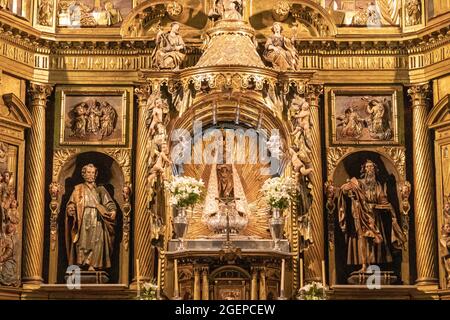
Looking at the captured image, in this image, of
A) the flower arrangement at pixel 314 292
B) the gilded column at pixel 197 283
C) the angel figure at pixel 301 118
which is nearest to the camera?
the flower arrangement at pixel 314 292

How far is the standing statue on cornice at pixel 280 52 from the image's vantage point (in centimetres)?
2062

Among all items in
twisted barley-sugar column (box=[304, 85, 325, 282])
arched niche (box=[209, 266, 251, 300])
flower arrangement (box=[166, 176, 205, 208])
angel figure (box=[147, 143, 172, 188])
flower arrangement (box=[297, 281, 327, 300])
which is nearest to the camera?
flower arrangement (box=[297, 281, 327, 300])

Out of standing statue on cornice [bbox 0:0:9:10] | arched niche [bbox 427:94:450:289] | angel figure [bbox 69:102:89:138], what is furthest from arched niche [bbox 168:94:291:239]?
standing statue on cornice [bbox 0:0:9:10]

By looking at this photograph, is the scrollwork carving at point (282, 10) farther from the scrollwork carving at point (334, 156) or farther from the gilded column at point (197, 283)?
the gilded column at point (197, 283)

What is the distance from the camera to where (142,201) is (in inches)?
805

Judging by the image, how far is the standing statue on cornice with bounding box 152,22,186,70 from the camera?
813 inches

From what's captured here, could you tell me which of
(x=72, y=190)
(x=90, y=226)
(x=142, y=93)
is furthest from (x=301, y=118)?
(x=72, y=190)

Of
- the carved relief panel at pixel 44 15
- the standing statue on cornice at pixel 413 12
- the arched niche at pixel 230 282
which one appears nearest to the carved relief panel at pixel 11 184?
the carved relief panel at pixel 44 15

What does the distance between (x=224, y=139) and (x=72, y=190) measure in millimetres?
3677

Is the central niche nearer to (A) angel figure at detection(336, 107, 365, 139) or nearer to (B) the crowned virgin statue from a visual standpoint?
(B) the crowned virgin statue

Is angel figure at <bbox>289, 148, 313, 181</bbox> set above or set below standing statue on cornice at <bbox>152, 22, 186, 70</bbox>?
below

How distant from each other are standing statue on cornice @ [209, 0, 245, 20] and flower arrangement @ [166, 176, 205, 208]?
4.18m

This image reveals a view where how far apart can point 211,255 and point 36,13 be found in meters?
7.69

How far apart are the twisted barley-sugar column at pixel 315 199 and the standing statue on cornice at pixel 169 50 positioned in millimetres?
2999
